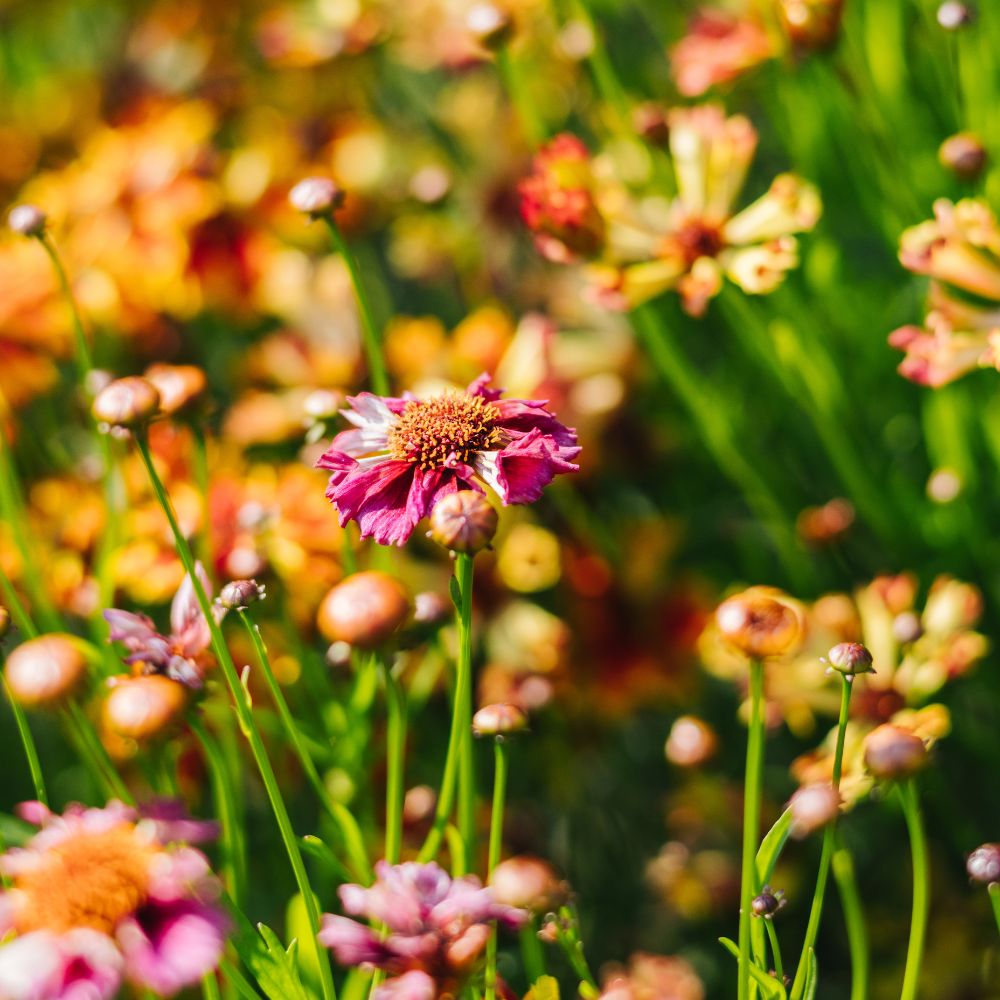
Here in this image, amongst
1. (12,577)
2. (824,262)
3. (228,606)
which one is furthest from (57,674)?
(824,262)

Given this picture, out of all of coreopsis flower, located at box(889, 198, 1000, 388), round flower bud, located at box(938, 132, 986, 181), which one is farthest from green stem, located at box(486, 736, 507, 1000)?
round flower bud, located at box(938, 132, 986, 181)

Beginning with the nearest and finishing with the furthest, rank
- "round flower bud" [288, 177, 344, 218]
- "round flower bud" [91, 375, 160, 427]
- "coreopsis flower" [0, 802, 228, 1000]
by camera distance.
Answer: "coreopsis flower" [0, 802, 228, 1000]
"round flower bud" [91, 375, 160, 427]
"round flower bud" [288, 177, 344, 218]

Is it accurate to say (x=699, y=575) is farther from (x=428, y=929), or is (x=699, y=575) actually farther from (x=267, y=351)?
(x=428, y=929)

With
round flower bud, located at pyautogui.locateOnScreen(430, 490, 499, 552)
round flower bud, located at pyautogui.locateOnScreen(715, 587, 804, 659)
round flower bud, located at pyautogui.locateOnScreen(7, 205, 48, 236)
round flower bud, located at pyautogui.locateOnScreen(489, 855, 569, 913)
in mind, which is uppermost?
round flower bud, located at pyautogui.locateOnScreen(7, 205, 48, 236)

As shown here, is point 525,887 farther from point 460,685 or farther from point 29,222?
point 29,222

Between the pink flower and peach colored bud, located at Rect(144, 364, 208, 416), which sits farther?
peach colored bud, located at Rect(144, 364, 208, 416)

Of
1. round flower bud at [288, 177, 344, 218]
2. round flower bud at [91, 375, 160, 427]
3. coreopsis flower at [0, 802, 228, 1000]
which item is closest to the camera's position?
coreopsis flower at [0, 802, 228, 1000]

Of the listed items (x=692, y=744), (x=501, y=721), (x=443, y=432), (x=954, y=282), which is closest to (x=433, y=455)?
(x=443, y=432)

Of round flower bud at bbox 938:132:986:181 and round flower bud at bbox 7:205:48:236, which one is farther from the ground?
round flower bud at bbox 7:205:48:236

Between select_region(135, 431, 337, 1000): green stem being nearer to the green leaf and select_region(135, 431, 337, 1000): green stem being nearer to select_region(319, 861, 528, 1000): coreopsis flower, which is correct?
select_region(319, 861, 528, 1000): coreopsis flower
